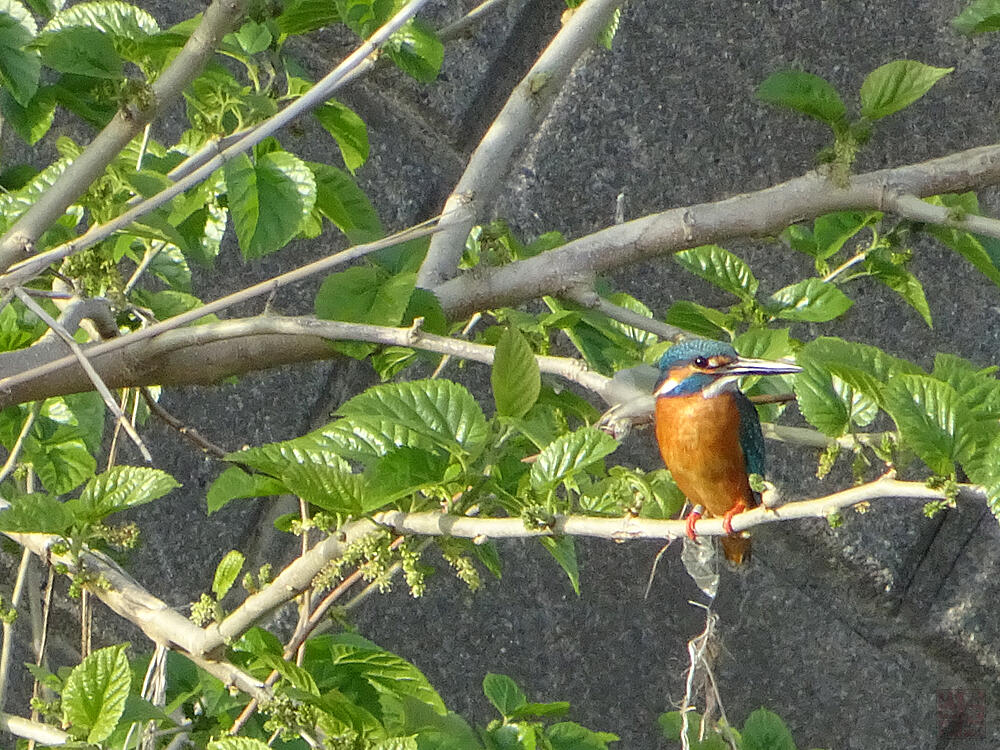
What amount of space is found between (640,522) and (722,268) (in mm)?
651

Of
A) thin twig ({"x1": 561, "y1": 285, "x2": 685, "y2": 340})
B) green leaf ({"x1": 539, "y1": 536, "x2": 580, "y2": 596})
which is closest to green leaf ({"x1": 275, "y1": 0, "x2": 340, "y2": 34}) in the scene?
thin twig ({"x1": 561, "y1": 285, "x2": 685, "y2": 340})

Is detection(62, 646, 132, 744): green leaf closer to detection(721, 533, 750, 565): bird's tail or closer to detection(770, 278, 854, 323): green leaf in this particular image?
detection(770, 278, 854, 323): green leaf

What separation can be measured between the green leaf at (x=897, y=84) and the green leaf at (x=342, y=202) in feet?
1.96

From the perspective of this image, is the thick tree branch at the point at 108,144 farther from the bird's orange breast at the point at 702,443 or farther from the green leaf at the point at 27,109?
the bird's orange breast at the point at 702,443

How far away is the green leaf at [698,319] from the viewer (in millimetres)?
1407

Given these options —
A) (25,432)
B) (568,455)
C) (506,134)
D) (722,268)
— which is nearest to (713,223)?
(722,268)

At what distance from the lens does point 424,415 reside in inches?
38.2

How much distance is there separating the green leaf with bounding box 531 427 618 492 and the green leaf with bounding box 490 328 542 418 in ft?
0.19

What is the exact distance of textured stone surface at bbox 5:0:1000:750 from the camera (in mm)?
1932

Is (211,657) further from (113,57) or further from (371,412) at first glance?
(113,57)

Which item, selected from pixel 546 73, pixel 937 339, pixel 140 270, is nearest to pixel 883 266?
pixel 546 73

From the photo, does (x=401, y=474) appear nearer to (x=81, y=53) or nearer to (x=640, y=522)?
(x=640, y=522)

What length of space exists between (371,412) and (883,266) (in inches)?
29.1

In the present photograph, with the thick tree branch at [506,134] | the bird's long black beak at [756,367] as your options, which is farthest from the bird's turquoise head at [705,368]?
the thick tree branch at [506,134]
